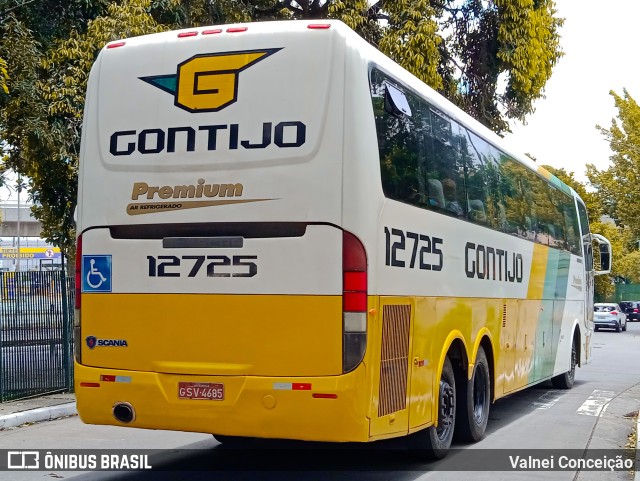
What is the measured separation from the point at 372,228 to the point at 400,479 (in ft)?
8.27

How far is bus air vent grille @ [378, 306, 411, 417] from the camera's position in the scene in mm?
7262

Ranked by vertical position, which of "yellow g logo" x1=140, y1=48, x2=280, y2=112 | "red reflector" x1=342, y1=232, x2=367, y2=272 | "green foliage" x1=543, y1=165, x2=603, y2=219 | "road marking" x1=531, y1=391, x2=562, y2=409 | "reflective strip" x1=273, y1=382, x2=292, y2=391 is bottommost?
"road marking" x1=531, y1=391, x2=562, y2=409

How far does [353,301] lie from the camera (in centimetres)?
688

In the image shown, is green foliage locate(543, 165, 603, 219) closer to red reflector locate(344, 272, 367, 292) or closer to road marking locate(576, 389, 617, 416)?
road marking locate(576, 389, 617, 416)

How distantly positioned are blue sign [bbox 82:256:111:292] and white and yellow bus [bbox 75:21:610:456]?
0.02 metres

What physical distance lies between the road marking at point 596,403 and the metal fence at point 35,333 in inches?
308

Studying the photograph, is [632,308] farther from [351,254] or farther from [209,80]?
[209,80]

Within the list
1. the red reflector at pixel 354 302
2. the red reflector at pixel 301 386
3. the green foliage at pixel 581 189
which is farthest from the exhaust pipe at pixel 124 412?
the green foliage at pixel 581 189

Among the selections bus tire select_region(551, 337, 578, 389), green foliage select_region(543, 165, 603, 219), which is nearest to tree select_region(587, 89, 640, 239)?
green foliage select_region(543, 165, 603, 219)

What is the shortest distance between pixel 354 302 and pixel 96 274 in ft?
7.67

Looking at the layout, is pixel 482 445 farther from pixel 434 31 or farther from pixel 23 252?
pixel 23 252

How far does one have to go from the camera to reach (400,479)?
26.6 ft

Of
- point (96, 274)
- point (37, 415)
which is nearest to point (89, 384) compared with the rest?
point (96, 274)

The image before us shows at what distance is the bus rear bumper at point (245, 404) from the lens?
6.81 meters
